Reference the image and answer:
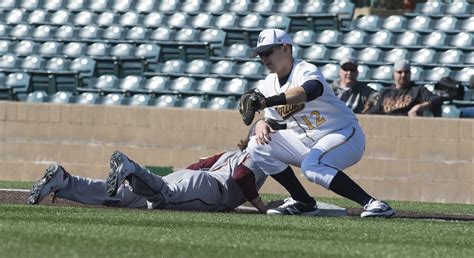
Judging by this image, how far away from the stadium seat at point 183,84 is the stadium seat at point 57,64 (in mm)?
1931

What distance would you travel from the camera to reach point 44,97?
18.0 meters

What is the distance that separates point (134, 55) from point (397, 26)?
3.78 metres

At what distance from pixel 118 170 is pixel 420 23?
8.91 meters

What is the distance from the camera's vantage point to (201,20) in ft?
63.8

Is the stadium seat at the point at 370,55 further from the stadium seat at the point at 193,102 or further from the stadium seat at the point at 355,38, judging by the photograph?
the stadium seat at the point at 193,102

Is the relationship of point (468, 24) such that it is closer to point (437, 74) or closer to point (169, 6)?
point (437, 74)

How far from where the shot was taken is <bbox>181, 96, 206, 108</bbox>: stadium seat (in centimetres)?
1709

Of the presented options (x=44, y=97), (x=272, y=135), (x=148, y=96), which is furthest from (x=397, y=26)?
(x=272, y=135)

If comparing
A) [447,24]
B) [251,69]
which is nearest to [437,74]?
[447,24]

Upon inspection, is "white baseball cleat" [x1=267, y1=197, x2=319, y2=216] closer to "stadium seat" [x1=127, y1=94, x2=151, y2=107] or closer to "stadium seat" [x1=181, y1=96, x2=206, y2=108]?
"stadium seat" [x1=181, y1=96, x2=206, y2=108]

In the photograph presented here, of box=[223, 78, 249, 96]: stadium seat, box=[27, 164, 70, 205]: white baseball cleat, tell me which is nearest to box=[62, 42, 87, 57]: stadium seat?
box=[223, 78, 249, 96]: stadium seat

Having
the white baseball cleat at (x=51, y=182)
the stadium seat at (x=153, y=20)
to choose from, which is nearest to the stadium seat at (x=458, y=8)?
the stadium seat at (x=153, y=20)

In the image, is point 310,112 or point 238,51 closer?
point 310,112

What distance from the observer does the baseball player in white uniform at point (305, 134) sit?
385 inches
